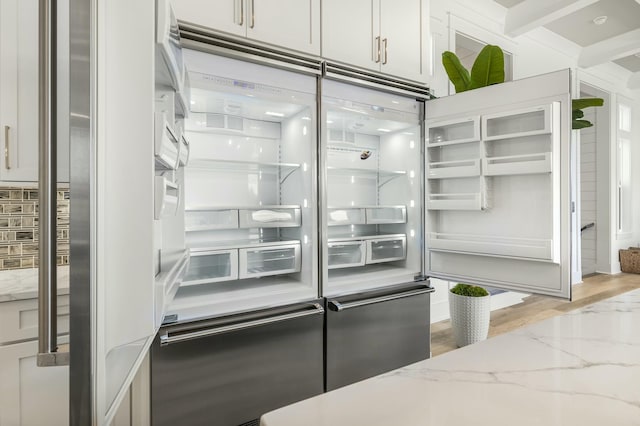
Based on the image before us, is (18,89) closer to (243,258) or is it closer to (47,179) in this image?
(243,258)

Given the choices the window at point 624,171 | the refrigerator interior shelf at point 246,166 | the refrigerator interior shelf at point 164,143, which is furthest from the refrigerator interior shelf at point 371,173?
the window at point 624,171

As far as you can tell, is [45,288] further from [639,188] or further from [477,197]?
[639,188]

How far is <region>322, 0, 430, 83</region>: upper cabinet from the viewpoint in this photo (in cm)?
180

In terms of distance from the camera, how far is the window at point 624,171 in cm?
545

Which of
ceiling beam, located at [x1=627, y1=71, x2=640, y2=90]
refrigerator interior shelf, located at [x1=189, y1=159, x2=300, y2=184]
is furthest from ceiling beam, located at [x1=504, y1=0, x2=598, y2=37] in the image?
ceiling beam, located at [x1=627, y1=71, x2=640, y2=90]

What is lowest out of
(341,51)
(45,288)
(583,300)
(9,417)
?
(583,300)

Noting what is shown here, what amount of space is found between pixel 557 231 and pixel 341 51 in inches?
53.5

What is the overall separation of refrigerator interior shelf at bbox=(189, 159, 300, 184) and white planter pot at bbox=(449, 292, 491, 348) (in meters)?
1.70

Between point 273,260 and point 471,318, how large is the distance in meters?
1.69

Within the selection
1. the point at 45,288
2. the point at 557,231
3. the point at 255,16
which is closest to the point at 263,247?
the point at 255,16

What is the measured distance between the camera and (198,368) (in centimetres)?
151

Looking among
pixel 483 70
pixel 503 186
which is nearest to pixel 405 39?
pixel 483 70

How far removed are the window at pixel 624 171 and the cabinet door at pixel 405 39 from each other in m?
5.00

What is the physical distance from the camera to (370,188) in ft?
8.23
